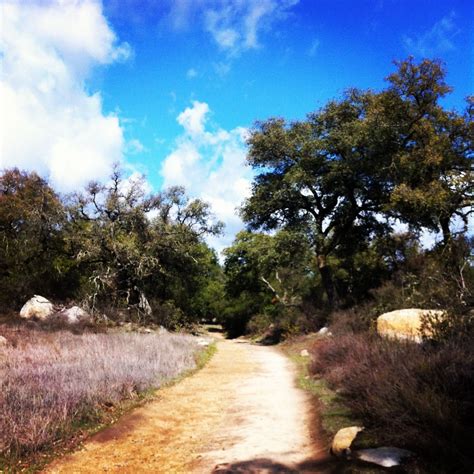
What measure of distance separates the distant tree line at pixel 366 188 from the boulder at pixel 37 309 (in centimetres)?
1274

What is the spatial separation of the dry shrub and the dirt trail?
3.39ft

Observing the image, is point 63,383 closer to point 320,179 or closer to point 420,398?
point 420,398

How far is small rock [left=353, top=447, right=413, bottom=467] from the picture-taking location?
16.0 feet

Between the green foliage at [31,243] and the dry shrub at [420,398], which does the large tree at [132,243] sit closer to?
the green foliage at [31,243]

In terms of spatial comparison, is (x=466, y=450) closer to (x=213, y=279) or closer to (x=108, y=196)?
(x=108, y=196)

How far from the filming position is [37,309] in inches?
1009

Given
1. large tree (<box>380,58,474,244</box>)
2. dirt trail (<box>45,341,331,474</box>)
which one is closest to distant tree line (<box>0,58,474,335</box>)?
large tree (<box>380,58,474,244</box>)

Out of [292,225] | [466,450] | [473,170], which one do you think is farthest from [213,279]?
[466,450]

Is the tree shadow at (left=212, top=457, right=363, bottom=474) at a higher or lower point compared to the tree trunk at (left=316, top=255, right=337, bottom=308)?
lower

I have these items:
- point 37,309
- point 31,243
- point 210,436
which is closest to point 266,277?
point 31,243

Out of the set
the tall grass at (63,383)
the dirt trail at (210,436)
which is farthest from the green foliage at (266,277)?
the dirt trail at (210,436)

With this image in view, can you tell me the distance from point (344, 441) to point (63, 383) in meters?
5.39

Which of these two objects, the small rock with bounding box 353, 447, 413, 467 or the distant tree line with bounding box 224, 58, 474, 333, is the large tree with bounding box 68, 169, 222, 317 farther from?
the small rock with bounding box 353, 447, 413, 467

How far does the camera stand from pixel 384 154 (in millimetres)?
21547
